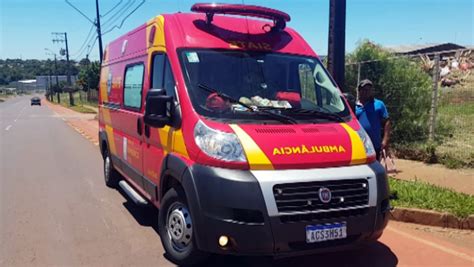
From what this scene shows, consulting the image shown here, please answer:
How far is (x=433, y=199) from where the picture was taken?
6.28m

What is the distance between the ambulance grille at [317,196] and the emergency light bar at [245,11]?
2203 mm

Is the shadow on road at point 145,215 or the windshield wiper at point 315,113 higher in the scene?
the windshield wiper at point 315,113

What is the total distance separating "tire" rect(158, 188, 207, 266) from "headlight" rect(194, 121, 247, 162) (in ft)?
1.99

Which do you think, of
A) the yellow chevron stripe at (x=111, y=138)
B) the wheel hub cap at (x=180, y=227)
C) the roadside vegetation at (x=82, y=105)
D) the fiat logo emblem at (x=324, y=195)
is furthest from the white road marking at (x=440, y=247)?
the roadside vegetation at (x=82, y=105)

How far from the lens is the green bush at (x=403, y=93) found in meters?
11.2

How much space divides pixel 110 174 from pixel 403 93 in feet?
23.3

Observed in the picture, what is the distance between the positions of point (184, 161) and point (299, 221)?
116cm

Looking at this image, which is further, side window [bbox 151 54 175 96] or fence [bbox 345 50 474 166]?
fence [bbox 345 50 474 166]

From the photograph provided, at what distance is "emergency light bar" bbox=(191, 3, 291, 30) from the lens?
506 cm

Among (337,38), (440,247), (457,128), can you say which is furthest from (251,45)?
(457,128)

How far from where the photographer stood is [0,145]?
1516 cm

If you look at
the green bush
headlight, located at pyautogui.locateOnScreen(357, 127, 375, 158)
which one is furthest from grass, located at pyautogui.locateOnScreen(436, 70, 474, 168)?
headlight, located at pyautogui.locateOnScreen(357, 127, 375, 158)

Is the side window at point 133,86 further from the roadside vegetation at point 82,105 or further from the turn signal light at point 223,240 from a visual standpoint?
the roadside vegetation at point 82,105

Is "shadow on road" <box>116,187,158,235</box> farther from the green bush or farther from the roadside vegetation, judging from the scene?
the roadside vegetation
